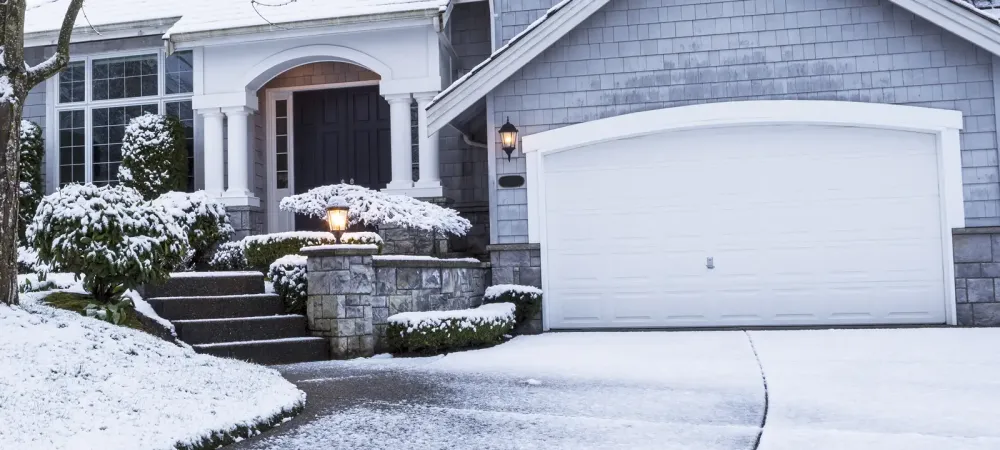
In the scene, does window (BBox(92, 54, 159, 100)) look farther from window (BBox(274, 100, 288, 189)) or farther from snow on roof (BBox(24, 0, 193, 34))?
window (BBox(274, 100, 288, 189))

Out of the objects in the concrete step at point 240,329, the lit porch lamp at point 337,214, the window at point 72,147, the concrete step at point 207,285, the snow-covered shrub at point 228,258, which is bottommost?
the concrete step at point 240,329

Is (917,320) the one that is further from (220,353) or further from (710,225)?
(220,353)

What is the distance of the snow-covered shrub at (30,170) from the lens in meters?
13.0

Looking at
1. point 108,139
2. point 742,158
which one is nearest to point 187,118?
point 108,139

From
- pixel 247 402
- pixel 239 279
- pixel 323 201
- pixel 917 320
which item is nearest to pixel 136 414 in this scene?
pixel 247 402

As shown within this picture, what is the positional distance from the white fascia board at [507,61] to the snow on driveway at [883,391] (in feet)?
13.3

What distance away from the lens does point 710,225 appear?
10352mm

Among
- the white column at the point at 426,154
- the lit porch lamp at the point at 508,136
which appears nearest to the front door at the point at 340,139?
the white column at the point at 426,154

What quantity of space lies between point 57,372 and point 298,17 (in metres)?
8.15

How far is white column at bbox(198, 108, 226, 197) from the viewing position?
42.2 feet

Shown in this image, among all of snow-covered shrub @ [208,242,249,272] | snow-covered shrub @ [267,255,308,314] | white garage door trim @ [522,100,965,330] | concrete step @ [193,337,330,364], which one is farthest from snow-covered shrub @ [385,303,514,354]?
snow-covered shrub @ [208,242,249,272]

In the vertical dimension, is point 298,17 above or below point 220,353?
above

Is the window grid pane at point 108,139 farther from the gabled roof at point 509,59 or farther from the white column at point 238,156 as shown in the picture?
the gabled roof at point 509,59

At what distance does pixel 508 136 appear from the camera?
34.9 feet
